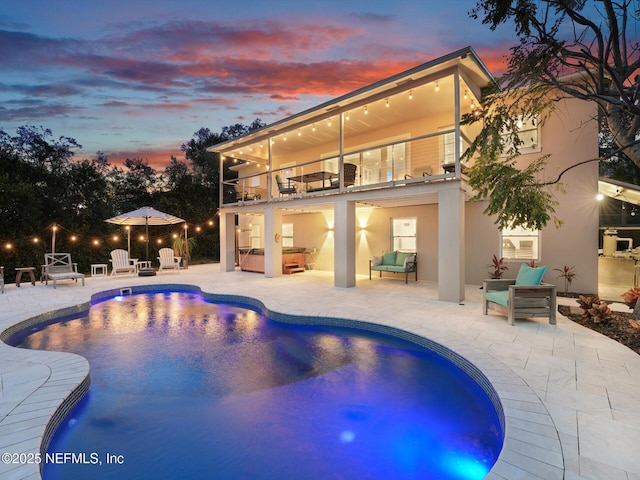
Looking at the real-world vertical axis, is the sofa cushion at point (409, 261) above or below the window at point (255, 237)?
below

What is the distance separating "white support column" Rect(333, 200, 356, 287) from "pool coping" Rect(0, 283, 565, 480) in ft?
11.1

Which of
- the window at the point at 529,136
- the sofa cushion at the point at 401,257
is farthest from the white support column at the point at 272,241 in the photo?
the window at the point at 529,136

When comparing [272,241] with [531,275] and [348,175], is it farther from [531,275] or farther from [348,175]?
[531,275]

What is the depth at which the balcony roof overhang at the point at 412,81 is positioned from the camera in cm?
680

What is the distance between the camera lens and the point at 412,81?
7.61 metres

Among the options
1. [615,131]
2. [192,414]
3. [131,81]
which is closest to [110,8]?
[131,81]

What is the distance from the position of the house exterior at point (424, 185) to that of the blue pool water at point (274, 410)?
3702mm

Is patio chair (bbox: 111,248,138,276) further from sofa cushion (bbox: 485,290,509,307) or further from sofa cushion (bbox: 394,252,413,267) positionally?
sofa cushion (bbox: 485,290,509,307)

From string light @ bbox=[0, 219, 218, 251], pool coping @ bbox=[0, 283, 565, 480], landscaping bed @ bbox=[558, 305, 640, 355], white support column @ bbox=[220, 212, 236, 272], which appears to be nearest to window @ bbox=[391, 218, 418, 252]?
landscaping bed @ bbox=[558, 305, 640, 355]

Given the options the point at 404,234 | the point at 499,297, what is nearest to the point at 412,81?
the point at 404,234

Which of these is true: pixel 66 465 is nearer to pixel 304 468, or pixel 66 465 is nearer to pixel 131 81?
pixel 304 468

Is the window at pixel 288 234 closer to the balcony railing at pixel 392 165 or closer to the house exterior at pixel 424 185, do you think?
the house exterior at pixel 424 185

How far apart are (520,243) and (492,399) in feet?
23.2

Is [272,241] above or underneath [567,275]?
above
